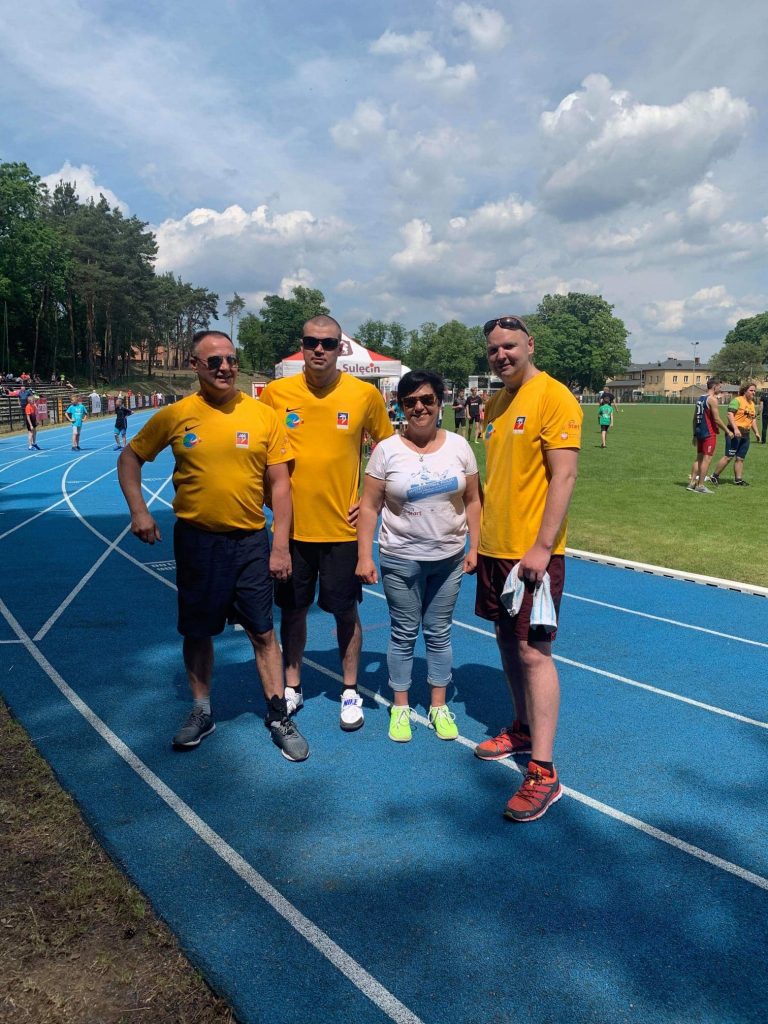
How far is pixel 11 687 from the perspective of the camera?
458 cm

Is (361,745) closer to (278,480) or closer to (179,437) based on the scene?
(278,480)

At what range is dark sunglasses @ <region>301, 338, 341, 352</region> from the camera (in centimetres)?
363

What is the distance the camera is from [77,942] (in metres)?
2.39

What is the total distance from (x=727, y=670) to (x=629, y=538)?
14.8ft

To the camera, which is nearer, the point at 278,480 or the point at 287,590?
the point at 278,480

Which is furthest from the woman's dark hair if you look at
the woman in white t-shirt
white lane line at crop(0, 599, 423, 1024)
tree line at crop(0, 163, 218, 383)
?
tree line at crop(0, 163, 218, 383)

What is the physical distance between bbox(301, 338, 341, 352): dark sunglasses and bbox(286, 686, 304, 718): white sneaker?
2.06 metres

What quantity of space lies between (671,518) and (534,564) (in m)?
8.51

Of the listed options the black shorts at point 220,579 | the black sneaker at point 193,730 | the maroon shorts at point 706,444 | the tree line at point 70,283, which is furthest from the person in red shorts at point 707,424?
the tree line at point 70,283

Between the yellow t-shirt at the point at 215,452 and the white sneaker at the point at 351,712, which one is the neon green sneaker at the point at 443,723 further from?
the yellow t-shirt at the point at 215,452

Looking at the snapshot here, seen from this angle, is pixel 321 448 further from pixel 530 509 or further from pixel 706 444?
pixel 706 444

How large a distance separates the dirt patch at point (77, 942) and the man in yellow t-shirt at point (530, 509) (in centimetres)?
156

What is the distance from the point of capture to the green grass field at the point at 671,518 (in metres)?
8.22

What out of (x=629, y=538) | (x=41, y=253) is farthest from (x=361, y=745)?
(x=41, y=253)
